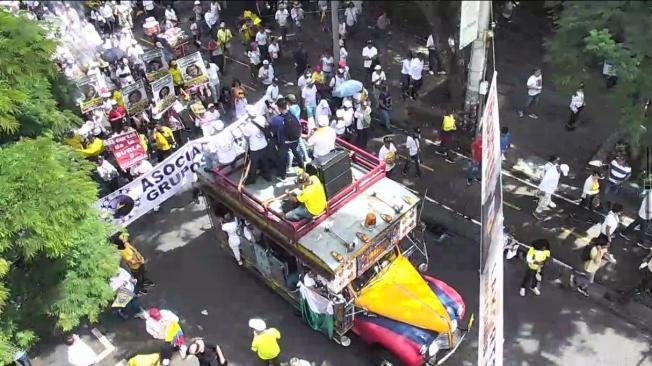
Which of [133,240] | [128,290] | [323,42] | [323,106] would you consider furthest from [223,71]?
[128,290]

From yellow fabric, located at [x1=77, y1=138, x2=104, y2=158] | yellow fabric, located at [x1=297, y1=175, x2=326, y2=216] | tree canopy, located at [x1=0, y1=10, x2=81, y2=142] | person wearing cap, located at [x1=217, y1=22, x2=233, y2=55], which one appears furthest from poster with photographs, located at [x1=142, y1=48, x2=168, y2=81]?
yellow fabric, located at [x1=297, y1=175, x2=326, y2=216]

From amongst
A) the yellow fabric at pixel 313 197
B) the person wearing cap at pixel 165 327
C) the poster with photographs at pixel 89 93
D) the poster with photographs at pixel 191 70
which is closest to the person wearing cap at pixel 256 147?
the yellow fabric at pixel 313 197

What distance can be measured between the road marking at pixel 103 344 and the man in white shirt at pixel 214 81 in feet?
27.8

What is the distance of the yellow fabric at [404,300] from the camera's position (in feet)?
38.1

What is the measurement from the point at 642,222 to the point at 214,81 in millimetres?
12230

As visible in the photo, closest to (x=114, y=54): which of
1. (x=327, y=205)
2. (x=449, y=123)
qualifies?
(x=449, y=123)

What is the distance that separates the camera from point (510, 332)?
42.8 ft

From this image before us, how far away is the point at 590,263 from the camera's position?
13117mm

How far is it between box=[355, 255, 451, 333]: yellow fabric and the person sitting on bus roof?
1757 millimetres

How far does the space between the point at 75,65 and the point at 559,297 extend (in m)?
15.9

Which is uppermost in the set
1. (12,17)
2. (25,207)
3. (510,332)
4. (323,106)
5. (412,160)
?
(12,17)

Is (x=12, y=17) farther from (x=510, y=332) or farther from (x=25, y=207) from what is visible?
(x=510, y=332)

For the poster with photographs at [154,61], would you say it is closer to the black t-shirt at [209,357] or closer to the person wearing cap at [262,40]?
the person wearing cap at [262,40]

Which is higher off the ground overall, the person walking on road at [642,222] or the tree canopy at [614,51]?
the tree canopy at [614,51]
